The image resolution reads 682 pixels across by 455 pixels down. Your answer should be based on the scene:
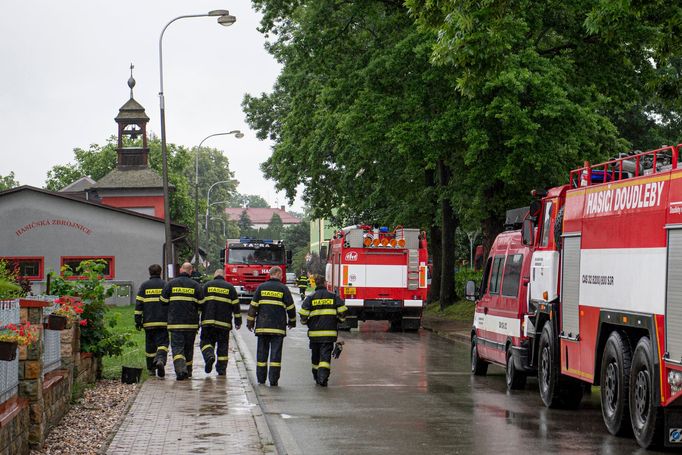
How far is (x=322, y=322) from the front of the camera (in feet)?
56.4

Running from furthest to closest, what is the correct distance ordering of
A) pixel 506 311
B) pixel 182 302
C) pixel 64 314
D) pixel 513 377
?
pixel 182 302, pixel 506 311, pixel 513 377, pixel 64 314

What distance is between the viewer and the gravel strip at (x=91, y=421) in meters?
10.4

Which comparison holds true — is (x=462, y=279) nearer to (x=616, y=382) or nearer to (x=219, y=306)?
(x=219, y=306)

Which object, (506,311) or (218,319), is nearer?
(506,311)

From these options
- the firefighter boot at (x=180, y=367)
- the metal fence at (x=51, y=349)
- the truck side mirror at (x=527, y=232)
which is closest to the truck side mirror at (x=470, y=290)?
the truck side mirror at (x=527, y=232)

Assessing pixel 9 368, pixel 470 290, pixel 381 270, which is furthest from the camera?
pixel 381 270

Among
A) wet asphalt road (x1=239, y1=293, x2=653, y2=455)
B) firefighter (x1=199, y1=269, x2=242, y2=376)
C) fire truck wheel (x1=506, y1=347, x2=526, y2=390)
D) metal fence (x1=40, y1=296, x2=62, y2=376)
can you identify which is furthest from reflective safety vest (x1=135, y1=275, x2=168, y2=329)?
fire truck wheel (x1=506, y1=347, x2=526, y2=390)

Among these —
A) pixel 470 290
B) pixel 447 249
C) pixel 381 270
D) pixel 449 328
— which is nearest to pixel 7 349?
pixel 470 290

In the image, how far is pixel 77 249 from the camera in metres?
51.2

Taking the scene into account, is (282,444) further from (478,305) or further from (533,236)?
(478,305)

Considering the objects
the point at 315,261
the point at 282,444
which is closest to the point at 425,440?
the point at 282,444

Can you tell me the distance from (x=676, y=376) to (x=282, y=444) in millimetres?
3850

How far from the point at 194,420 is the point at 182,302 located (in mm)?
5084

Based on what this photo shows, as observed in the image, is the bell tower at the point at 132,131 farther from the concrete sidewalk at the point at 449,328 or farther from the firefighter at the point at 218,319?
the firefighter at the point at 218,319
